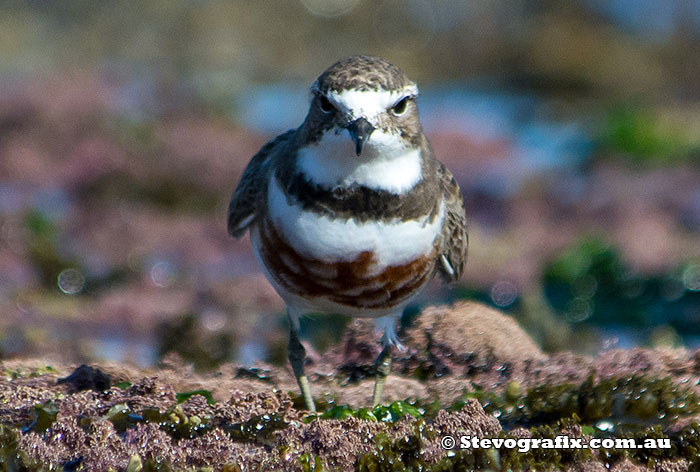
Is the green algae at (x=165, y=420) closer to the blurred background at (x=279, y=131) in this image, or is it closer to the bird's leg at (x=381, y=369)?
the bird's leg at (x=381, y=369)

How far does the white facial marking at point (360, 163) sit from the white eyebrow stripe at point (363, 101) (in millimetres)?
121

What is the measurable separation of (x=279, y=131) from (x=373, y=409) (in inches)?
455

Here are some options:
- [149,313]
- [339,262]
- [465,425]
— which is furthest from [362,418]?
[149,313]

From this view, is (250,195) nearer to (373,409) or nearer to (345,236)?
(345,236)

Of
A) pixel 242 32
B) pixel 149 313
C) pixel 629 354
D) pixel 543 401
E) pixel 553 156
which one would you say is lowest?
pixel 543 401

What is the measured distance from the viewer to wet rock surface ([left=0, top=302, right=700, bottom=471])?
409 cm

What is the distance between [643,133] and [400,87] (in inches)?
437

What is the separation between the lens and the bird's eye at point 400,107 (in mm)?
4816

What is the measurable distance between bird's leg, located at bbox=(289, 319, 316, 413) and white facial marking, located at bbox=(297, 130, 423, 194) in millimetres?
1036

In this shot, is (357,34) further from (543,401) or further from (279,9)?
(543,401)

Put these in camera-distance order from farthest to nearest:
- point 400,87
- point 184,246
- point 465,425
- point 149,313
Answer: point 184,246
point 149,313
point 400,87
point 465,425

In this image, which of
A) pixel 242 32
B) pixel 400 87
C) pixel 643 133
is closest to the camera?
pixel 400 87

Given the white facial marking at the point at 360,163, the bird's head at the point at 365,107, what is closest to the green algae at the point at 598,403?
the white facial marking at the point at 360,163

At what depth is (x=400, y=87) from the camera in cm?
480
